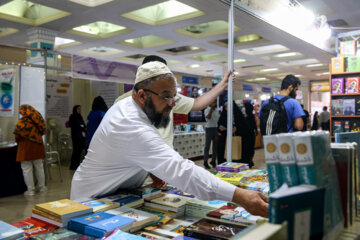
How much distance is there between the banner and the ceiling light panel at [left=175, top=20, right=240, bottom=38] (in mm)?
2795

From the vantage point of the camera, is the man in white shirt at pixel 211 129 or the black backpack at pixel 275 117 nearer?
the black backpack at pixel 275 117

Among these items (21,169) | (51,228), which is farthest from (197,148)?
(51,228)

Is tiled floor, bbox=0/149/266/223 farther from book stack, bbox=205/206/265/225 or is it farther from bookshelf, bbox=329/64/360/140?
bookshelf, bbox=329/64/360/140

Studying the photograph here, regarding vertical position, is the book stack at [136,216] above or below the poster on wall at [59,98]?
below

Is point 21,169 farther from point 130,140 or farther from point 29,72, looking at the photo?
point 130,140

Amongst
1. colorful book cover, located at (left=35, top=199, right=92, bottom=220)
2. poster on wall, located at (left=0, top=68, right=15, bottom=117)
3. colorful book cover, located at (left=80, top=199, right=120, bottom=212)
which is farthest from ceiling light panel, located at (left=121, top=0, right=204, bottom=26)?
colorful book cover, located at (left=35, top=199, right=92, bottom=220)

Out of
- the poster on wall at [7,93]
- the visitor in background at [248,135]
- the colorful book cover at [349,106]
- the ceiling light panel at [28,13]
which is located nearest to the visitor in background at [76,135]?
the poster on wall at [7,93]

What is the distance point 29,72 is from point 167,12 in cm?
337

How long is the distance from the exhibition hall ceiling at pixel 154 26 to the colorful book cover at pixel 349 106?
105 cm

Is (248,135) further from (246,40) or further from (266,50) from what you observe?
(266,50)

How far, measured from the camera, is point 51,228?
1277 mm

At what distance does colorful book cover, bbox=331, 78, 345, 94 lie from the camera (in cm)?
527

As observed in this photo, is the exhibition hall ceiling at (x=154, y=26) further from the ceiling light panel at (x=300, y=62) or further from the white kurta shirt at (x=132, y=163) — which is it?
the white kurta shirt at (x=132, y=163)

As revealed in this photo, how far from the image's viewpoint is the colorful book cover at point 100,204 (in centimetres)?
144
